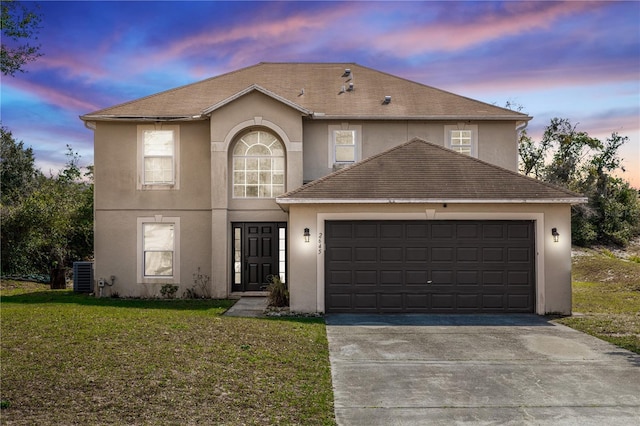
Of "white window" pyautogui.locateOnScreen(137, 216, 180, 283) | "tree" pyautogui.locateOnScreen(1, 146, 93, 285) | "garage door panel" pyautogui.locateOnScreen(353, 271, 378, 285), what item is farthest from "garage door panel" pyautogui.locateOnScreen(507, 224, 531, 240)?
"tree" pyautogui.locateOnScreen(1, 146, 93, 285)

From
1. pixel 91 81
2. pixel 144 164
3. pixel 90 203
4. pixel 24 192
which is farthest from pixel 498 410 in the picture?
pixel 24 192

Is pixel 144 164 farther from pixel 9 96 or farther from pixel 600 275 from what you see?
pixel 600 275

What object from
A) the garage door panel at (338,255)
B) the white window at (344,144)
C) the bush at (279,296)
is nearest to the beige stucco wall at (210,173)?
the white window at (344,144)

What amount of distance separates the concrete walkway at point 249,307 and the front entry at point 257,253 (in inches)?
26.4

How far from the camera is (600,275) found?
23469mm

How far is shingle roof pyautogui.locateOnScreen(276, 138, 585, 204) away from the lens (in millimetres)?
13773

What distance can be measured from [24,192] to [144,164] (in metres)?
16.5

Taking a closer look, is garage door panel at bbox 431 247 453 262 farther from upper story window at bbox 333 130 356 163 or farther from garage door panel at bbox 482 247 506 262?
upper story window at bbox 333 130 356 163

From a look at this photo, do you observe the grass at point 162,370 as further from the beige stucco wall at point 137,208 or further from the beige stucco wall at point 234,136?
the beige stucco wall at point 137,208

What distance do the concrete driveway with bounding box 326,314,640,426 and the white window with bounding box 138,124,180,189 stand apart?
858cm

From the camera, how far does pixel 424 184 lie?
14.2m

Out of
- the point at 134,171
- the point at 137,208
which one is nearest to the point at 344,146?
the point at 134,171

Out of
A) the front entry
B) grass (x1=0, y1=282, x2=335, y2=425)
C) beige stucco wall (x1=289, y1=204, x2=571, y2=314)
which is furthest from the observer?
the front entry

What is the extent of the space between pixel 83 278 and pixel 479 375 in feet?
51.2
